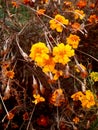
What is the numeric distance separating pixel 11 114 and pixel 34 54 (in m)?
0.37

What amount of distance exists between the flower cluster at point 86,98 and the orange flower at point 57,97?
0.25 ft

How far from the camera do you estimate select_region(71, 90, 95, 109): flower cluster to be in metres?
2.07

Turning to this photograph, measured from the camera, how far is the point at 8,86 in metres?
2.00

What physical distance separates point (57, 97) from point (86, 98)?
0.54 ft

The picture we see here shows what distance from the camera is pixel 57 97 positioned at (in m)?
2.01

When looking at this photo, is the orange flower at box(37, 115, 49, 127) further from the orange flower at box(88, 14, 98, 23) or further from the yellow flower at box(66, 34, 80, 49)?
the orange flower at box(88, 14, 98, 23)

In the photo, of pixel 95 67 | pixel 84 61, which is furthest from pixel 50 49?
pixel 95 67

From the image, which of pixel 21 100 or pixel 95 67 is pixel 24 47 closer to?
pixel 21 100

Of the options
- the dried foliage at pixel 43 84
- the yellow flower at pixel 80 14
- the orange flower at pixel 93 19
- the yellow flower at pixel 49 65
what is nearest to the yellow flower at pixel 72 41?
the dried foliage at pixel 43 84

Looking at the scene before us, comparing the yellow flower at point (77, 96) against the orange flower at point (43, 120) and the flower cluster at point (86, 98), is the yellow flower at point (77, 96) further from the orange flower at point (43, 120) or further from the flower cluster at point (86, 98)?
the orange flower at point (43, 120)

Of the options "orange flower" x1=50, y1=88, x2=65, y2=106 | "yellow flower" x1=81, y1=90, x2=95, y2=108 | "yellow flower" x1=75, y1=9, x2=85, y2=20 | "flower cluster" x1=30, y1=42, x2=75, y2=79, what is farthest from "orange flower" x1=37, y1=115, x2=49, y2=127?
"yellow flower" x1=75, y1=9, x2=85, y2=20

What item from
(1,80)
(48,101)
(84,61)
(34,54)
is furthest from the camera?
(84,61)

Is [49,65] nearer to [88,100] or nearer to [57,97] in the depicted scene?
[57,97]

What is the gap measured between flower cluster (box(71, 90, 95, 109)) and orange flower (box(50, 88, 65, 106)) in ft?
0.25
